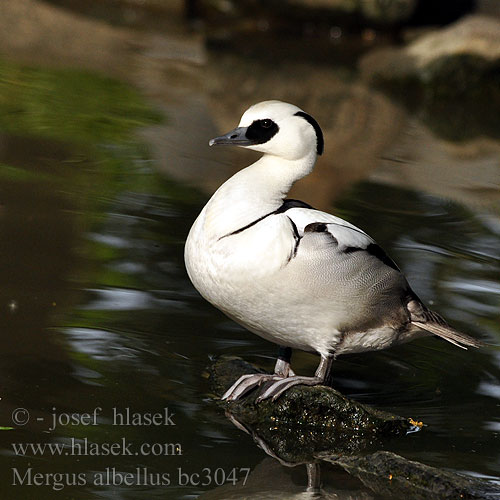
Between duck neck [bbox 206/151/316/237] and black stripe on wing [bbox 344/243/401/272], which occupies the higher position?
duck neck [bbox 206/151/316/237]

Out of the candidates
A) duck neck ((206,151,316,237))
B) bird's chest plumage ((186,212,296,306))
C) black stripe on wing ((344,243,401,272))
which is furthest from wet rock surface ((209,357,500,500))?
duck neck ((206,151,316,237))

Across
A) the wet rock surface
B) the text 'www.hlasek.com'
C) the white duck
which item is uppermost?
the white duck

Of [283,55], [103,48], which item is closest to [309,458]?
[103,48]

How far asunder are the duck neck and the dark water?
2.70 ft

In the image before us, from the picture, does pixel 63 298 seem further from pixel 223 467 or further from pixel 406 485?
pixel 406 485

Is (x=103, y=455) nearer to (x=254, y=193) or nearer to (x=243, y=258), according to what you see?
(x=243, y=258)

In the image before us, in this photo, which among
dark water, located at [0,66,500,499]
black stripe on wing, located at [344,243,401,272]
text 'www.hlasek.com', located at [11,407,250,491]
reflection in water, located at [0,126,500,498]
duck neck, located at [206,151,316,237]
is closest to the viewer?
text 'www.hlasek.com', located at [11,407,250,491]

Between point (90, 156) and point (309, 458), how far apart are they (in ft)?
15.1

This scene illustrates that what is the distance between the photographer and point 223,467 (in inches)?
152

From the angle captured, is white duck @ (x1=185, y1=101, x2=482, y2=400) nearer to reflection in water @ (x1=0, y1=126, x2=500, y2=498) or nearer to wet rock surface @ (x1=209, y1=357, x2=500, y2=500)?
wet rock surface @ (x1=209, y1=357, x2=500, y2=500)

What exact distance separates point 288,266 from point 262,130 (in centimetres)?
62

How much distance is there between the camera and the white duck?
4168 millimetres

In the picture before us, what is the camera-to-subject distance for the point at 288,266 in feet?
13.7

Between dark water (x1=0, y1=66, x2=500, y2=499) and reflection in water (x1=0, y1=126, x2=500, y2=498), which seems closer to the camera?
dark water (x1=0, y1=66, x2=500, y2=499)
